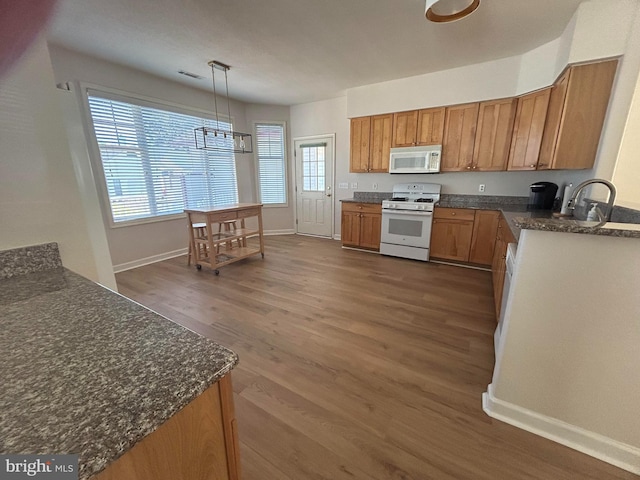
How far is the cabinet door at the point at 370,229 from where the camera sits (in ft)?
14.3

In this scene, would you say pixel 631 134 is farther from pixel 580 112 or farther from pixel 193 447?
pixel 193 447

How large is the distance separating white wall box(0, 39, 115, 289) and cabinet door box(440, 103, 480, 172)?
4.07 metres

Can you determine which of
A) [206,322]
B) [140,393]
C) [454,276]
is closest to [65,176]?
[140,393]

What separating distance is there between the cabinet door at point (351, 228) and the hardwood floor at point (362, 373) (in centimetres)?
118

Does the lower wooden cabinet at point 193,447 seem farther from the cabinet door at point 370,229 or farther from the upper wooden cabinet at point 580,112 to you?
the cabinet door at point 370,229

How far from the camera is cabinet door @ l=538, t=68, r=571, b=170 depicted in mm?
2577

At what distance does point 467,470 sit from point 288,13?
11.3 ft

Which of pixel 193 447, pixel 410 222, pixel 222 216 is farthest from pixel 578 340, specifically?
pixel 222 216

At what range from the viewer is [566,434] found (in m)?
1.33

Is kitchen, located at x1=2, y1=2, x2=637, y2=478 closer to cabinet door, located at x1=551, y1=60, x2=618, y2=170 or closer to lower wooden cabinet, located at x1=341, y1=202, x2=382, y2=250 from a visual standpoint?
cabinet door, located at x1=551, y1=60, x2=618, y2=170

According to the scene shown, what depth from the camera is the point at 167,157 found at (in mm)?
4094

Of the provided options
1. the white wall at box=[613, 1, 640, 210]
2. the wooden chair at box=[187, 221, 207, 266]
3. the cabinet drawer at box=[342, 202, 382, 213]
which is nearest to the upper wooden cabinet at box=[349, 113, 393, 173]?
the cabinet drawer at box=[342, 202, 382, 213]

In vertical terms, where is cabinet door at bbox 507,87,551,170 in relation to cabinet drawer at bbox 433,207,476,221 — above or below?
above

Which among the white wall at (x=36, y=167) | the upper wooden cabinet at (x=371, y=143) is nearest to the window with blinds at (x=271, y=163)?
the upper wooden cabinet at (x=371, y=143)
